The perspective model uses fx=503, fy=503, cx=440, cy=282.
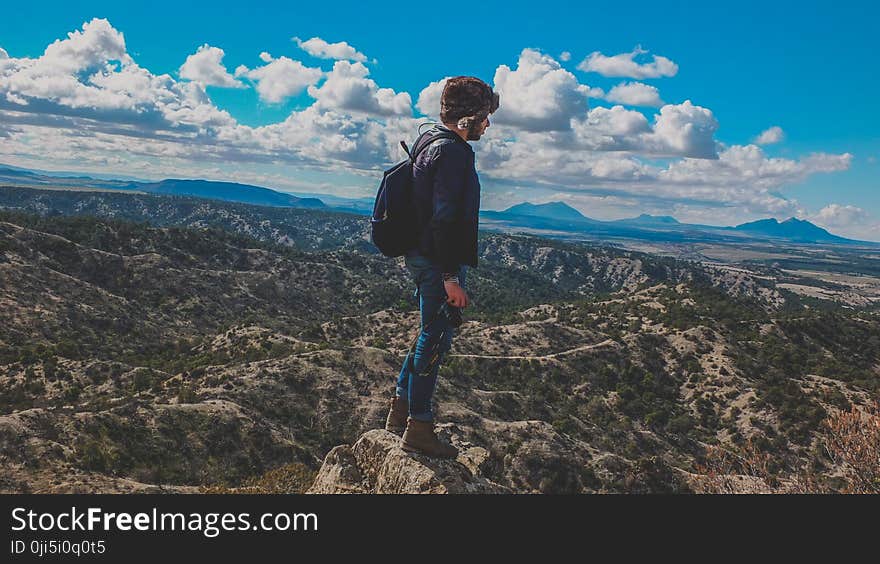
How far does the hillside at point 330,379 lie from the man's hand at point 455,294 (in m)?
4.26

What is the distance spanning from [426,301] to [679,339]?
97.3 m

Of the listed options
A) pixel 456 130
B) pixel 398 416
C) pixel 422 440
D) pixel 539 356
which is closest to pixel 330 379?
pixel 539 356

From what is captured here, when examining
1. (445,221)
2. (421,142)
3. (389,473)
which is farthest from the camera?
(389,473)

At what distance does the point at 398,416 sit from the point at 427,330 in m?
2.75

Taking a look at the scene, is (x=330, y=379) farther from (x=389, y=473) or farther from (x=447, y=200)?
(x=447, y=200)

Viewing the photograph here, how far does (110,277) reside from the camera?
11588cm

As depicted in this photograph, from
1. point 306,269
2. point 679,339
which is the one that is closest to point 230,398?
Answer: point 679,339

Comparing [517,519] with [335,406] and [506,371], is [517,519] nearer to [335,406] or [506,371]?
[335,406]

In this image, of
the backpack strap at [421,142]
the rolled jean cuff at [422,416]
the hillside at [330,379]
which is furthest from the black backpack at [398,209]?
the hillside at [330,379]

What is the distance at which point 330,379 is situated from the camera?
2239 inches

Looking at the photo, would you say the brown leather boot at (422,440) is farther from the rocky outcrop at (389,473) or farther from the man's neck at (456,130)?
the man's neck at (456,130)

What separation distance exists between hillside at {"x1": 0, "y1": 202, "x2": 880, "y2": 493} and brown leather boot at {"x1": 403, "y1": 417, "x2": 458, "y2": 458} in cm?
133

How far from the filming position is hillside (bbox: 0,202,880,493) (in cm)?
3456

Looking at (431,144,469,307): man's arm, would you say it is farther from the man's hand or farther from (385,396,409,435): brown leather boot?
(385,396,409,435): brown leather boot
